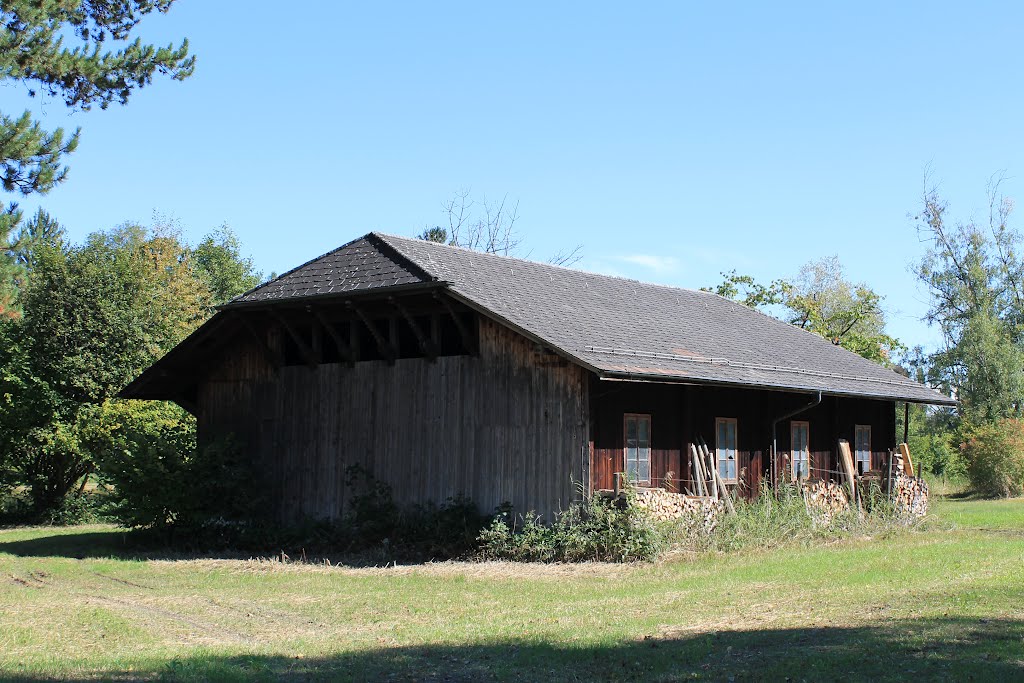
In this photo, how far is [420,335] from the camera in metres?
20.3

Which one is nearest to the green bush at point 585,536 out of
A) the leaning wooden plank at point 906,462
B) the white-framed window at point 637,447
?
the white-framed window at point 637,447

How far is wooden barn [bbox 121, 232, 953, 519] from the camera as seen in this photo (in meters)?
18.9

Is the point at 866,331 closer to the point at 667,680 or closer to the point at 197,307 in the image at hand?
the point at 197,307

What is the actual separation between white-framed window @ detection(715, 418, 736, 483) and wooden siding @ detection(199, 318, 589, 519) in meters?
4.36

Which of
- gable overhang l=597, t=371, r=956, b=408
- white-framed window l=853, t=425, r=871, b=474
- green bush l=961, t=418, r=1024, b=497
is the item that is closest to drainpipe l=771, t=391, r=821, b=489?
gable overhang l=597, t=371, r=956, b=408

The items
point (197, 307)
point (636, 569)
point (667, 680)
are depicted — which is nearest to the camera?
point (667, 680)

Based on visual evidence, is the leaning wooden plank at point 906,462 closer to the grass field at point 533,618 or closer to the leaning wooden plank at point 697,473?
the grass field at point 533,618

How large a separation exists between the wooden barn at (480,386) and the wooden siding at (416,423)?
3cm

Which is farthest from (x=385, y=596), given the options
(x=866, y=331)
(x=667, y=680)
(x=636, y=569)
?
(x=866, y=331)

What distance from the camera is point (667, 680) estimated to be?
900 cm

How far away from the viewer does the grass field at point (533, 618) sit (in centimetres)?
935

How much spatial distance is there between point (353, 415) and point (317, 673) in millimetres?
12348

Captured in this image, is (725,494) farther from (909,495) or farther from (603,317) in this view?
(909,495)

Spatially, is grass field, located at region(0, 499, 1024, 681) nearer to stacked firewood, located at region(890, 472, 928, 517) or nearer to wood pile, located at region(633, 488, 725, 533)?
wood pile, located at region(633, 488, 725, 533)
